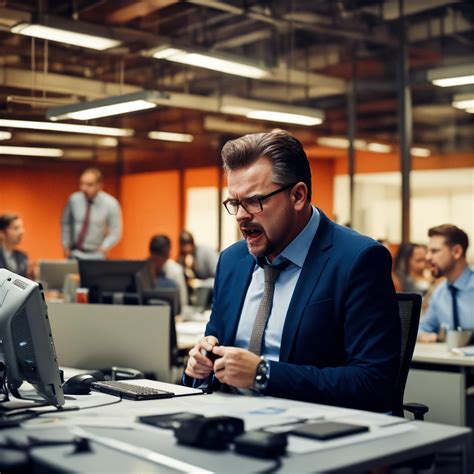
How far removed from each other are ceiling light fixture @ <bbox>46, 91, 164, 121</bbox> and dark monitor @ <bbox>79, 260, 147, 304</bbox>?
5.20 ft

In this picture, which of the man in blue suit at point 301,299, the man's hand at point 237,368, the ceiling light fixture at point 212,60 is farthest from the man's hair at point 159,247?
the man's hand at point 237,368

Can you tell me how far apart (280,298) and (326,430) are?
788 millimetres

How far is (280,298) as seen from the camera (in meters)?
2.32

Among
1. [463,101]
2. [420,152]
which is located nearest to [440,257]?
[463,101]

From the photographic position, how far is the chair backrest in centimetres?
250

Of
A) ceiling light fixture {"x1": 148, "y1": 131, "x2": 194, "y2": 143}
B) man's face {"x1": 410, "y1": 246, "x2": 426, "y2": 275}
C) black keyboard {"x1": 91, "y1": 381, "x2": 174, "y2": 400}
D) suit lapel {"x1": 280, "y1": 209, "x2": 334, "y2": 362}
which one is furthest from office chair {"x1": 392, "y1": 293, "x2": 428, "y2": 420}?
ceiling light fixture {"x1": 148, "y1": 131, "x2": 194, "y2": 143}

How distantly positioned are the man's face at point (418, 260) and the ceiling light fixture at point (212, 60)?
2.15 meters

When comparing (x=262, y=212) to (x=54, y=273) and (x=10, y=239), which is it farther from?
(x=10, y=239)

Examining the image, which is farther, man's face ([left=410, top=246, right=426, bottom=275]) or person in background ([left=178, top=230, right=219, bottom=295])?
person in background ([left=178, top=230, right=219, bottom=295])

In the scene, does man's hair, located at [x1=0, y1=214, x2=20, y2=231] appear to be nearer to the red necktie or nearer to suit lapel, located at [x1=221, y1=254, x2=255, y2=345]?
the red necktie

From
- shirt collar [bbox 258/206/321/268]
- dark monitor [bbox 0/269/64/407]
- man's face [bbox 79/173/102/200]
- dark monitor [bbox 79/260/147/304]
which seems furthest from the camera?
man's face [bbox 79/173/102/200]

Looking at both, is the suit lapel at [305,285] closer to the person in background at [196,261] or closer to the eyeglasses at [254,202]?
the eyeglasses at [254,202]

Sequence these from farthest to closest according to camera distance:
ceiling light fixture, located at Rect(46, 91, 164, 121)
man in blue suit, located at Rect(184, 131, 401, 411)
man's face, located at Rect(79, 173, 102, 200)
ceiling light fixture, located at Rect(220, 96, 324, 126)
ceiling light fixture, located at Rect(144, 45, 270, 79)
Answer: man's face, located at Rect(79, 173, 102, 200) < ceiling light fixture, located at Rect(220, 96, 324, 126) < ceiling light fixture, located at Rect(144, 45, 270, 79) < ceiling light fixture, located at Rect(46, 91, 164, 121) < man in blue suit, located at Rect(184, 131, 401, 411)

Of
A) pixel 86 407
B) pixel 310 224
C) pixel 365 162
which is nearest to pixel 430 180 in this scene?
pixel 365 162
